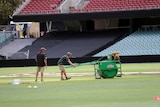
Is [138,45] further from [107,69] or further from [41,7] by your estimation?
[107,69]

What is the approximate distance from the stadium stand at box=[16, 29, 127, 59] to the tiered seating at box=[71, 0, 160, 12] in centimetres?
316

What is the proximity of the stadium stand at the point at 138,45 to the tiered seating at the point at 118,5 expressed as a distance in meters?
3.13

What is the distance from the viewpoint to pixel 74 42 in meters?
65.9

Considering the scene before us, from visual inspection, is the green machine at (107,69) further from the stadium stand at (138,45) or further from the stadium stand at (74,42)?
the stadium stand at (74,42)

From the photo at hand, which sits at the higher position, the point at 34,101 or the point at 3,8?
the point at 3,8

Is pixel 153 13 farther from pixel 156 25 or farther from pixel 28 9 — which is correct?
pixel 28 9

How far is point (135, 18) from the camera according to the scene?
6575 cm

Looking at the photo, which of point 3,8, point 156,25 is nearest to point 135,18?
point 156,25

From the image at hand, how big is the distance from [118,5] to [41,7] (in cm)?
1109

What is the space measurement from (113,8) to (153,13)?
520 cm

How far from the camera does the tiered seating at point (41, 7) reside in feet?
228

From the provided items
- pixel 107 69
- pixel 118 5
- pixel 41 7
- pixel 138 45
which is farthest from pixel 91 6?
pixel 107 69

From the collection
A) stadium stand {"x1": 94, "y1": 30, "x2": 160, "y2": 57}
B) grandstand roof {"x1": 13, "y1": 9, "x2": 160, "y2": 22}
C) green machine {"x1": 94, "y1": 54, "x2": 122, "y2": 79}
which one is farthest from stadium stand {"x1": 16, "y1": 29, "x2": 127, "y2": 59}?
green machine {"x1": 94, "y1": 54, "x2": 122, "y2": 79}

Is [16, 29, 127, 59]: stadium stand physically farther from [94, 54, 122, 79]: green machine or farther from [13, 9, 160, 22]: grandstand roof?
[94, 54, 122, 79]: green machine
